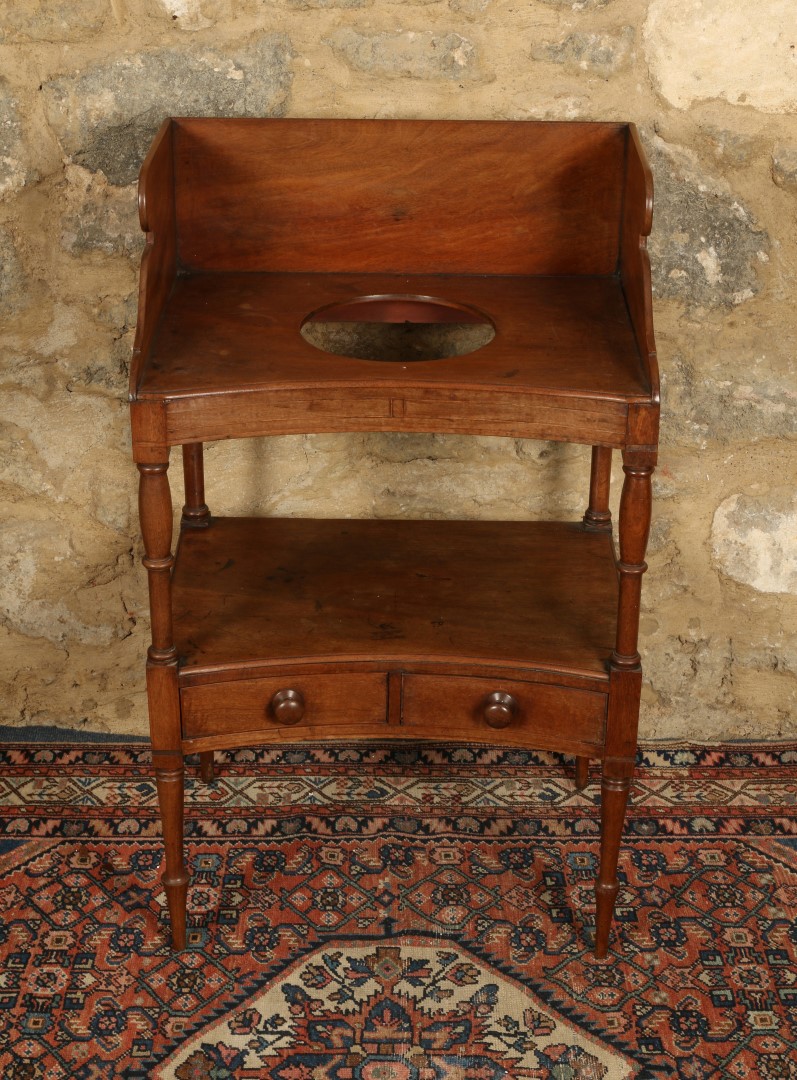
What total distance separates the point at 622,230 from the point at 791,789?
3.66 feet

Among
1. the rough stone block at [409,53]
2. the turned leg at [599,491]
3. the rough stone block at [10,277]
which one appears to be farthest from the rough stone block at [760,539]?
the rough stone block at [10,277]

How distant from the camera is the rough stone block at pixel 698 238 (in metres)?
2.23

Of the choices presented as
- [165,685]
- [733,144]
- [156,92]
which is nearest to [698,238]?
[733,144]

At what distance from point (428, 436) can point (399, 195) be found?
48 cm

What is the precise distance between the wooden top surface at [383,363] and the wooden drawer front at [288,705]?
1.60 feet

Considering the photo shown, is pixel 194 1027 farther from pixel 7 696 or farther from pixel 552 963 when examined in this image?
pixel 7 696

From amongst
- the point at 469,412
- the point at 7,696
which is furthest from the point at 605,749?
Answer: the point at 7,696

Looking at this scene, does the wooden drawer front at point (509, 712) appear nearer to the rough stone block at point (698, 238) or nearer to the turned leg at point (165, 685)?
the turned leg at point (165, 685)

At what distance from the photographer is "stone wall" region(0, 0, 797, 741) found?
2.15m

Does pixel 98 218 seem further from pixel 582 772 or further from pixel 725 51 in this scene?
pixel 582 772

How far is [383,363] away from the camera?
1810mm

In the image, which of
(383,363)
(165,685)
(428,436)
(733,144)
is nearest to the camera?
(383,363)

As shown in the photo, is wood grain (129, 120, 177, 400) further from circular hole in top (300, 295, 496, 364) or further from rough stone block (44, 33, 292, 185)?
circular hole in top (300, 295, 496, 364)

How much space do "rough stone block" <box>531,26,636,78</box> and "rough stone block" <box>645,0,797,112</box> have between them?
0.13 ft
